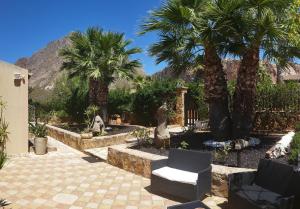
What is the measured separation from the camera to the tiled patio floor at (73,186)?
6527 mm

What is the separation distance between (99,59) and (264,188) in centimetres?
1236

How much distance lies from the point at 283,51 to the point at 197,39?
11.6 feet

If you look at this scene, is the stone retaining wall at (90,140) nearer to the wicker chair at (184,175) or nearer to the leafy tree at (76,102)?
the leafy tree at (76,102)

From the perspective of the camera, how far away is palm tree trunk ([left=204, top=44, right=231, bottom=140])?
993 centimetres

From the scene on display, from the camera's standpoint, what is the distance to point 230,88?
15641mm

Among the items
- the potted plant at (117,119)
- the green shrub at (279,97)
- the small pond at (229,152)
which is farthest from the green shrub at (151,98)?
the small pond at (229,152)

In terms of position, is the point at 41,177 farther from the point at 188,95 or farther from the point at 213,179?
the point at 188,95

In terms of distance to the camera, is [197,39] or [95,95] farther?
[95,95]

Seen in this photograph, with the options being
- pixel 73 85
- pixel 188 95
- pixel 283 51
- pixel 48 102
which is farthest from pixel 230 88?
pixel 48 102

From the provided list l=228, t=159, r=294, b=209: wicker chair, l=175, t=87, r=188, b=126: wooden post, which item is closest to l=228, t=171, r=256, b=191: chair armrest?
l=228, t=159, r=294, b=209: wicker chair

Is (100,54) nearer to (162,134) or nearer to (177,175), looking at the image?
(162,134)

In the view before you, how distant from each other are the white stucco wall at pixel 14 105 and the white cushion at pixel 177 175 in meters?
6.50

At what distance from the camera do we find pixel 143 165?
8.41 m

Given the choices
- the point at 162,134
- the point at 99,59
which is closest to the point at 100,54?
the point at 99,59
